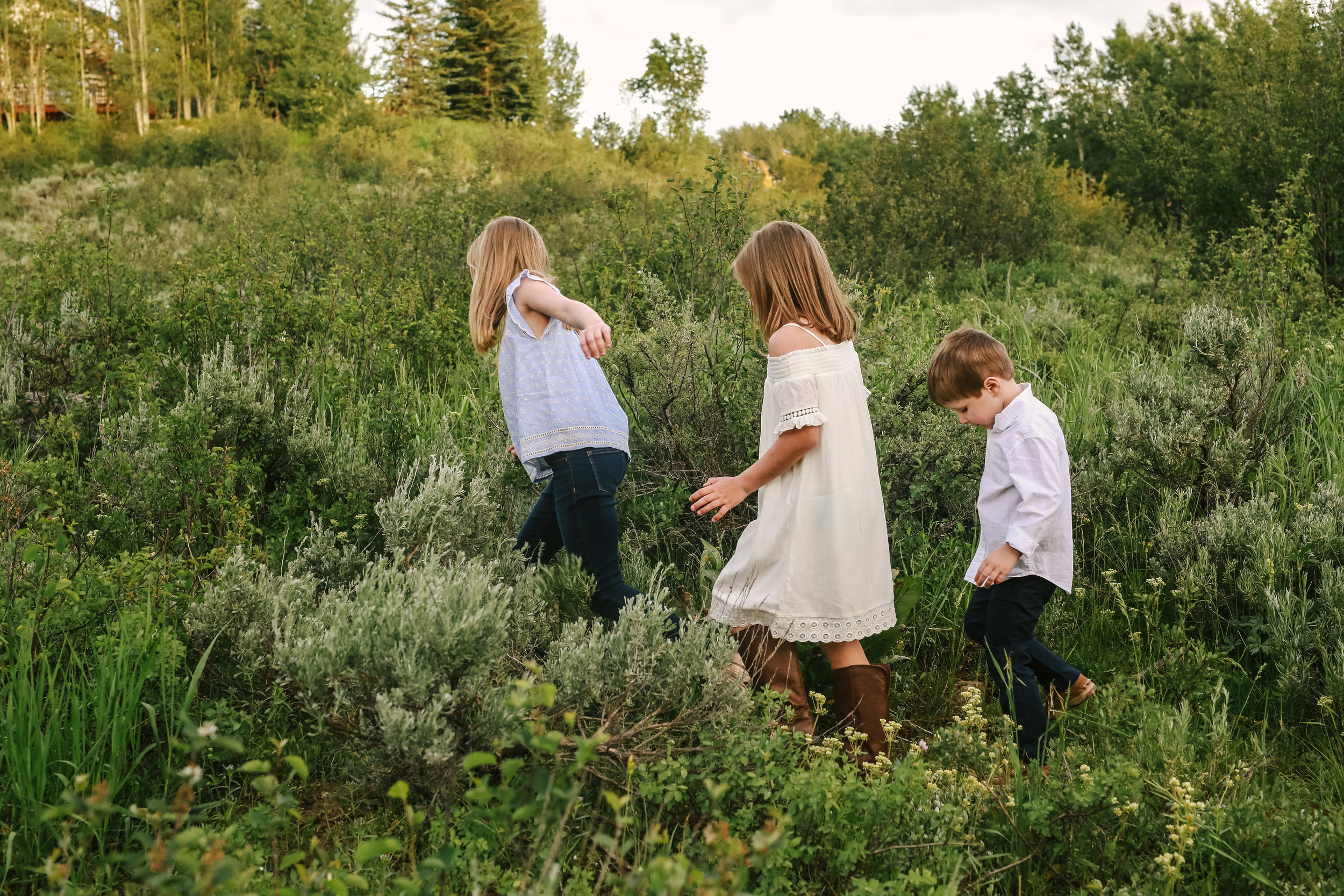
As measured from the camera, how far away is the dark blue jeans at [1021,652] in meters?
2.63

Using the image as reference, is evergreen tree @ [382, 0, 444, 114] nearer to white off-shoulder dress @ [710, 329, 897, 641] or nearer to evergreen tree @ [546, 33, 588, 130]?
evergreen tree @ [546, 33, 588, 130]

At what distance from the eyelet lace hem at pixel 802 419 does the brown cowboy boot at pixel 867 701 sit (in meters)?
0.77

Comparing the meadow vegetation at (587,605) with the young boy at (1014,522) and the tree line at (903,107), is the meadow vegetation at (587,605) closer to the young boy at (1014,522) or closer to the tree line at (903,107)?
the young boy at (1014,522)

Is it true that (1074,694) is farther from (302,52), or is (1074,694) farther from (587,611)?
(302,52)

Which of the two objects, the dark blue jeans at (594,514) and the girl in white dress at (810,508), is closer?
the girl in white dress at (810,508)

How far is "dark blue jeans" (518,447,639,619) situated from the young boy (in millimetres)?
1169

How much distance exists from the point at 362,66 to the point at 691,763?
108 ft

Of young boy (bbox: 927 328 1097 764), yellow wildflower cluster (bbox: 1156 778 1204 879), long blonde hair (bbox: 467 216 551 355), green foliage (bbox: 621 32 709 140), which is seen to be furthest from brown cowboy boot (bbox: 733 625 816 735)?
green foliage (bbox: 621 32 709 140)

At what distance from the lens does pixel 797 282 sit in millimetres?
2736

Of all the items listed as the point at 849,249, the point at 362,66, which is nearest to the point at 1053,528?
the point at 849,249

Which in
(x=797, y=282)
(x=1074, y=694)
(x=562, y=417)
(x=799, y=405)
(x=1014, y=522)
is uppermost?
(x=797, y=282)

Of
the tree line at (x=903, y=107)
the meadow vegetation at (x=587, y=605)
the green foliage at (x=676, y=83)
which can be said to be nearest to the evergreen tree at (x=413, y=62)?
the tree line at (x=903, y=107)

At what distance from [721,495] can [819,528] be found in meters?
0.33

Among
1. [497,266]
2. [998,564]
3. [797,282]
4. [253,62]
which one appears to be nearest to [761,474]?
[797,282]
